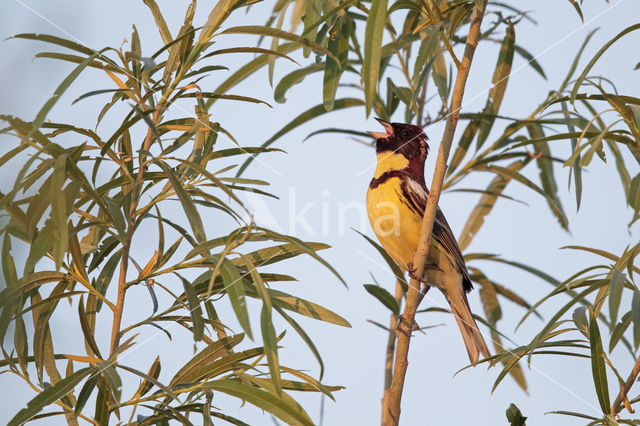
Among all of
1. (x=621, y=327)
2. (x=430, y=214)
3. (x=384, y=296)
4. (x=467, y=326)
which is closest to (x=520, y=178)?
(x=467, y=326)

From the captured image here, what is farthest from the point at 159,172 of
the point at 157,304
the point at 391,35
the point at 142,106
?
the point at 391,35

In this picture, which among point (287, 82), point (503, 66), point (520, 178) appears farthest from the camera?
point (503, 66)

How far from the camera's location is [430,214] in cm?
200

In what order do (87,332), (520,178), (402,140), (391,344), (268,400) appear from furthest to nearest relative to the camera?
1. (402,140)
2. (520,178)
3. (391,344)
4. (87,332)
5. (268,400)

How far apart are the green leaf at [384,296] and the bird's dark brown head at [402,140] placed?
119 centimetres

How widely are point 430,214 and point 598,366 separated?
63 centimetres

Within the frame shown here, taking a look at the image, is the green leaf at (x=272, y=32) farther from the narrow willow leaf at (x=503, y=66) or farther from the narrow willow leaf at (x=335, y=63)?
the narrow willow leaf at (x=503, y=66)

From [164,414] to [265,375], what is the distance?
11.3 inches

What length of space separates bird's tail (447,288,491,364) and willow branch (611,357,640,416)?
1.40 meters

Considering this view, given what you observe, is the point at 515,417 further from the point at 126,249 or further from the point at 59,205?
the point at 59,205

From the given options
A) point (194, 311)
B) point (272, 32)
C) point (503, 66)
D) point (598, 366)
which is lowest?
point (598, 366)

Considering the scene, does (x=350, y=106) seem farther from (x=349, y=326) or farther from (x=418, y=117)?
(x=349, y=326)

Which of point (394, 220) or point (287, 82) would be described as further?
point (394, 220)

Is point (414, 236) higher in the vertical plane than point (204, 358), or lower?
higher
